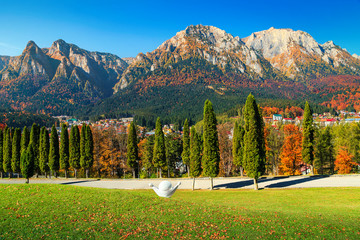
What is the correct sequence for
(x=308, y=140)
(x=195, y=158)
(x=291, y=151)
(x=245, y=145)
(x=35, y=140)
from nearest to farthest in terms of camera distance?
1. (x=245, y=145)
2. (x=195, y=158)
3. (x=308, y=140)
4. (x=291, y=151)
5. (x=35, y=140)

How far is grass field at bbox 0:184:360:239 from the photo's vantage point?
11.7 meters

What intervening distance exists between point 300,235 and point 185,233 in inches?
223

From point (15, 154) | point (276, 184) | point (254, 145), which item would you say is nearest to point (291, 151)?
point (276, 184)

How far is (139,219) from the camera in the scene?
13.7 meters

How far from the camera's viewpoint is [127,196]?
18281 mm

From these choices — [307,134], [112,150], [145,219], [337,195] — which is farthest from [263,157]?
[112,150]

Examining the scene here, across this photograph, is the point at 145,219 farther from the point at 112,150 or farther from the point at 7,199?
the point at 112,150

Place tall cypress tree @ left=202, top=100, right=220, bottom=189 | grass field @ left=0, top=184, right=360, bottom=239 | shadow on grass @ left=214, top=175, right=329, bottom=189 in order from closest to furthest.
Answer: grass field @ left=0, top=184, right=360, bottom=239
shadow on grass @ left=214, top=175, right=329, bottom=189
tall cypress tree @ left=202, top=100, right=220, bottom=189

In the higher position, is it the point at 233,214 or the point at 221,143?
the point at 221,143

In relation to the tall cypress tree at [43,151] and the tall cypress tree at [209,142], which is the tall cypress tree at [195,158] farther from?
the tall cypress tree at [43,151]

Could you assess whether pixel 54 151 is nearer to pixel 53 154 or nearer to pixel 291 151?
pixel 53 154

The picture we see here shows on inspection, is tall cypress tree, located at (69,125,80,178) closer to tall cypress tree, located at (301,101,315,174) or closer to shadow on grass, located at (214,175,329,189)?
shadow on grass, located at (214,175,329,189)

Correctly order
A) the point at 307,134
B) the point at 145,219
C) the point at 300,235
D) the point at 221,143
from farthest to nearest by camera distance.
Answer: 1. the point at 221,143
2. the point at 307,134
3. the point at 145,219
4. the point at 300,235

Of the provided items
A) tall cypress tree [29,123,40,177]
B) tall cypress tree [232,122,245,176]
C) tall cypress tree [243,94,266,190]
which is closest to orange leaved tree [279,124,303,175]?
tall cypress tree [232,122,245,176]
